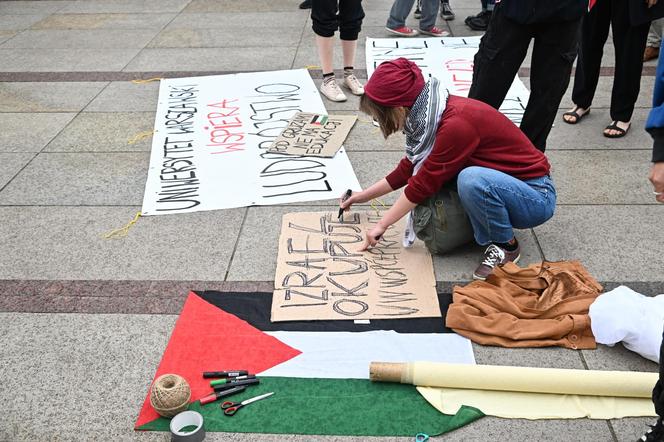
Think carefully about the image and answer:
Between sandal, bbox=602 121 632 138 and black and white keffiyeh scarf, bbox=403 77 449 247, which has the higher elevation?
black and white keffiyeh scarf, bbox=403 77 449 247

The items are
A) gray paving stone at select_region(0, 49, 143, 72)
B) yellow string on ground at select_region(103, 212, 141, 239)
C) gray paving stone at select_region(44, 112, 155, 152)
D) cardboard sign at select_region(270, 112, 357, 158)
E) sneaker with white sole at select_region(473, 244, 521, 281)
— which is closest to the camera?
sneaker with white sole at select_region(473, 244, 521, 281)

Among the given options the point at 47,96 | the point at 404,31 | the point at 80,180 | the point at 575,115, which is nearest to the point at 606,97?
the point at 575,115

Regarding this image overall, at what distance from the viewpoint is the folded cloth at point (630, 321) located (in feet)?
8.68

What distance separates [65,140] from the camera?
4.84 m

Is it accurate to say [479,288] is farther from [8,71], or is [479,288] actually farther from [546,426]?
[8,71]

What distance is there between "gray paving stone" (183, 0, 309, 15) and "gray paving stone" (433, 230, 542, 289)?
5283mm

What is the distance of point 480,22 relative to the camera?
271 inches

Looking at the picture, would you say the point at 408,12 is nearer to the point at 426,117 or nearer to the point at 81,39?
the point at 81,39

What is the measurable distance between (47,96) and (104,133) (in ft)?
3.52

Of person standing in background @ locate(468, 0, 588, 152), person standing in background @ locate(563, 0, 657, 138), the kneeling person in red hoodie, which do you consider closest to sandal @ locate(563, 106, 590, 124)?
person standing in background @ locate(563, 0, 657, 138)

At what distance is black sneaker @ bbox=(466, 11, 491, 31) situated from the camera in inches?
269

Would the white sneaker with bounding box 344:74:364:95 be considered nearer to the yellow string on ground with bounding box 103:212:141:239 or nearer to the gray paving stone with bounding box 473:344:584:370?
the yellow string on ground with bounding box 103:212:141:239

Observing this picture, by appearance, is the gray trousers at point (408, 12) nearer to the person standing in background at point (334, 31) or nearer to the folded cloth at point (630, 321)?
the person standing in background at point (334, 31)

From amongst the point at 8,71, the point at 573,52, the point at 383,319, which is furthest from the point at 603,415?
the point at 8,71
